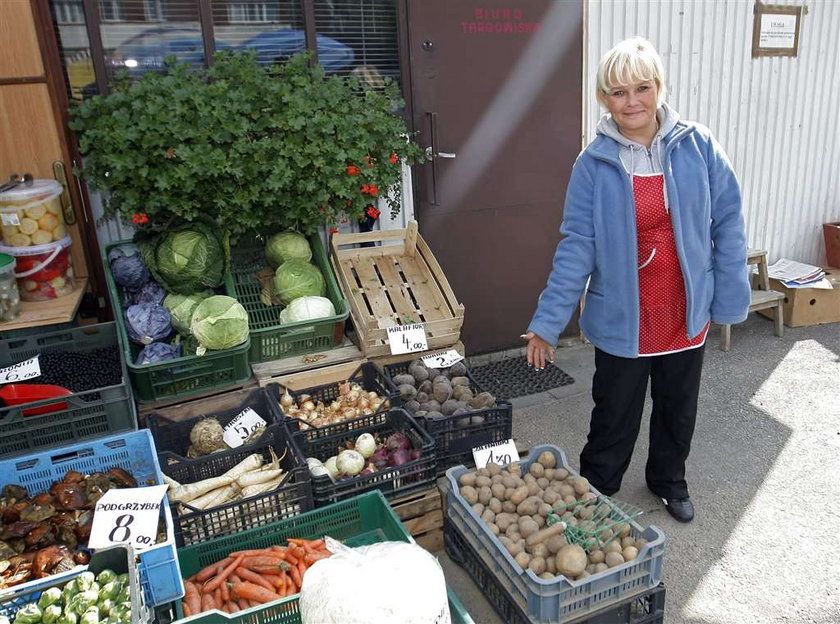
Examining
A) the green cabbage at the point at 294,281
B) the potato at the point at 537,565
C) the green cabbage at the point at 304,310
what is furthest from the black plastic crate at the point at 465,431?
the green cabbage at the point at 294,281

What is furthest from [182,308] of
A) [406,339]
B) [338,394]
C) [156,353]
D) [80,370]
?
[406,339]

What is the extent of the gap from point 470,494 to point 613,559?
0.60m

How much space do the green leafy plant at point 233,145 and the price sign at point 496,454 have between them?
154 centimetres

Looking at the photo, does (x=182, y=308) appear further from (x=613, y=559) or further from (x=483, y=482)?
(x=613, y=559)

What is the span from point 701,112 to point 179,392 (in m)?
4.55

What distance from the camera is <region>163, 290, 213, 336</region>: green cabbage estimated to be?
347 centimetres

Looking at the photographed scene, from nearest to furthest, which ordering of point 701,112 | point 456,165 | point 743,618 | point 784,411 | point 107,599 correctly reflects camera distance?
1. point 107,599
2. point 743,618
3. point 784,411
4. point 456,165
5. point 701,112

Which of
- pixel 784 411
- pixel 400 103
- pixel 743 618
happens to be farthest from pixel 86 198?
pixel 784 411

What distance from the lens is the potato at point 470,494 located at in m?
2.65

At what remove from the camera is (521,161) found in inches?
193

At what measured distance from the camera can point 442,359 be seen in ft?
11.9

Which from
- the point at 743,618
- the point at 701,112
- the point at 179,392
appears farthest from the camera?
the point at 701,112

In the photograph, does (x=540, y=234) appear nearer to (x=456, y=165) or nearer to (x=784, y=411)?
(x=456, y=165)

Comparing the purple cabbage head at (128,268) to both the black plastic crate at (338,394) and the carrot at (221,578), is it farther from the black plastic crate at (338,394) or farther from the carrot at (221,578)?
the carrot at (221,578)
